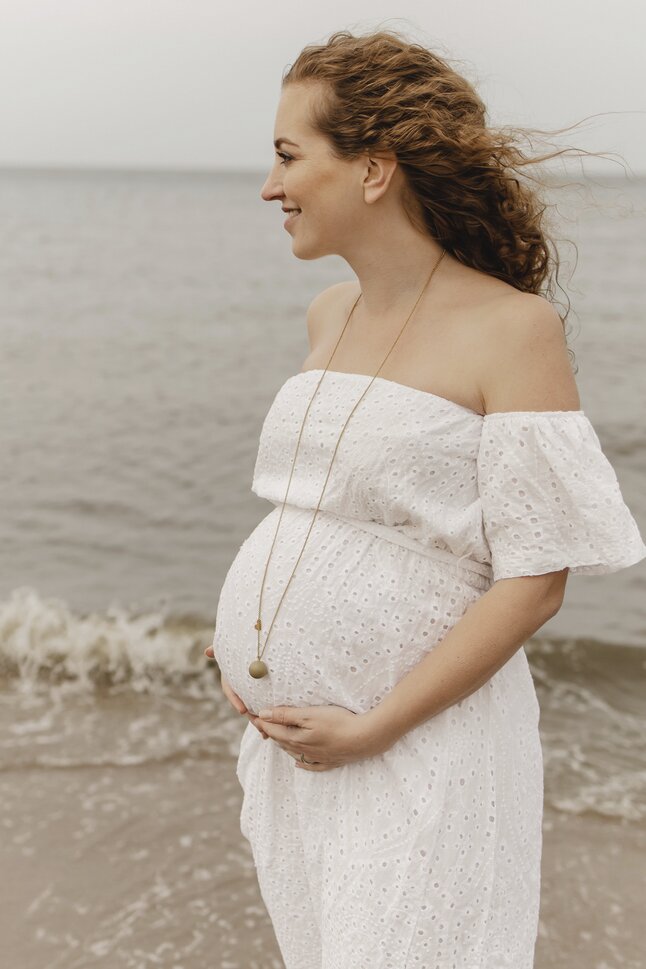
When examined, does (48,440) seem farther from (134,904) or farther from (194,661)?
(134,904)

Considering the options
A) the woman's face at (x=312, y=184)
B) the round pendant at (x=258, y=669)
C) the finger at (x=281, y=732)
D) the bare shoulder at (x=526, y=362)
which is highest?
the woman's face at (x=312, y=184)

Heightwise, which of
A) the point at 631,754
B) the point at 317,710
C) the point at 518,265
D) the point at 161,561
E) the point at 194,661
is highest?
the point at 518,265

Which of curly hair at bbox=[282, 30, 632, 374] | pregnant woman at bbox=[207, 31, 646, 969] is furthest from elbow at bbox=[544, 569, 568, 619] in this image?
curly hair at bbox=[282, 30, 632, 374]

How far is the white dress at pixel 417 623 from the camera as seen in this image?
64.2 inches

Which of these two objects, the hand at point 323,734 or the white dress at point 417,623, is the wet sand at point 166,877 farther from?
the hand at point 323,734

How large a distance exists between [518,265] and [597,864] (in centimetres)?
242

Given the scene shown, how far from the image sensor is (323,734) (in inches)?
68.1

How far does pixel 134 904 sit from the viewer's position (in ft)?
10.9

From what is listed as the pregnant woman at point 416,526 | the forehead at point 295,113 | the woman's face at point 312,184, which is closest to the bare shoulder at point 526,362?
the pregnant woman at point 416,526

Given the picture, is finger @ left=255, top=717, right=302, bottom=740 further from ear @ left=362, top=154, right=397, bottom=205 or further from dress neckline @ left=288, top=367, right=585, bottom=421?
ear @ left=362, top=154, right=397, bottom=205

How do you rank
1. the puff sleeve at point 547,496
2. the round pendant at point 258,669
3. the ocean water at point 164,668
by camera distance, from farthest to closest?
the ocean water at point 164,668
the round pendant at point 258,669
the puff sleeve at point 547,496

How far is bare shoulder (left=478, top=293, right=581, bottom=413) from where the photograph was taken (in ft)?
5.26

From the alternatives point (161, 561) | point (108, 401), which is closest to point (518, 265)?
point (161, 561)

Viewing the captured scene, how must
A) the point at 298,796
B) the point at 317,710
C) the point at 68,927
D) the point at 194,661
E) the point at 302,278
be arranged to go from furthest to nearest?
the point at 302,278, the point at 194,661, the point at 68,927, the point at 298,796, the point at 317,710
